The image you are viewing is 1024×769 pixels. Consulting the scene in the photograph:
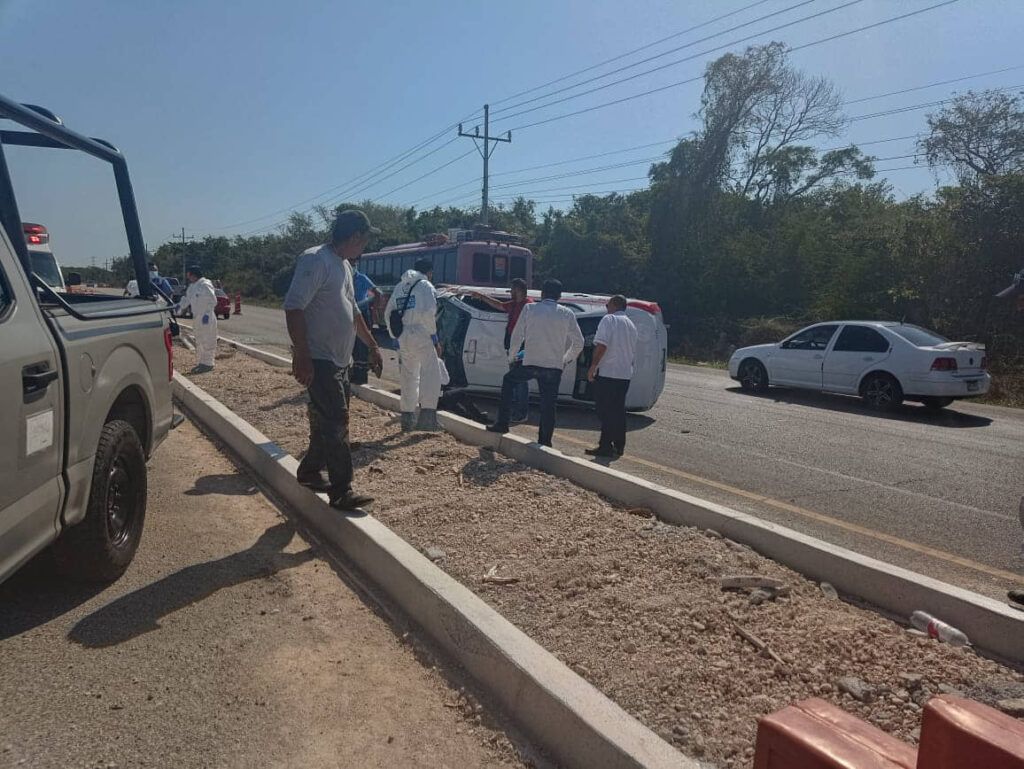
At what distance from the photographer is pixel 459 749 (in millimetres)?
2885

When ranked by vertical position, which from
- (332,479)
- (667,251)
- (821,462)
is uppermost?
(667,251)

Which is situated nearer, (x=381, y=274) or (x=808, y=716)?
(x=808, y=716)

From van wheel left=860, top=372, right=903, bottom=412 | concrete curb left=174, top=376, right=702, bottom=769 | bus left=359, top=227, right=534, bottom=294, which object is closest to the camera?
concrete curb left=174, top=376, right=702, bottom=769

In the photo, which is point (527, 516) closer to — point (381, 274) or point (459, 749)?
point (459, 749)

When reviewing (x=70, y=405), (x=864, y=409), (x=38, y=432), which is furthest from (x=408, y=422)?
(x=864, y=409)

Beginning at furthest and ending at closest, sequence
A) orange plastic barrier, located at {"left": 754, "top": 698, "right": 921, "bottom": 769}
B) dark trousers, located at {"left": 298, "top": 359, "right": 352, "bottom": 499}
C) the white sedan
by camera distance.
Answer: the white sedan, dark trousers, located at {"left": 298, "top": 359, "right": 352, "bottom": 499}, orange plastic barrier, located at {"left": 754, "top": 698, "right": 921, "bottom": 769}

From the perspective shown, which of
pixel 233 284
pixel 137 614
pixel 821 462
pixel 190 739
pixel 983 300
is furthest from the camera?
pixel 233 284

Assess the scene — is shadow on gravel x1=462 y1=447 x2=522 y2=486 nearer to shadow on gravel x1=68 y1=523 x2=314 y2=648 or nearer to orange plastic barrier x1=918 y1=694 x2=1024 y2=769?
shadow on gravel x1=68 y1=523 x2=314 y2=648

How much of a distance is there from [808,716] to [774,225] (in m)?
34.2

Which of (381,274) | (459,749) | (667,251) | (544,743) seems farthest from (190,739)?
(667,251)

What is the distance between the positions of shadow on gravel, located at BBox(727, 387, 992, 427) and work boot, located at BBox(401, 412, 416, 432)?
765 cm

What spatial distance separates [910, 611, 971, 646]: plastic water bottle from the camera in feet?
11.6

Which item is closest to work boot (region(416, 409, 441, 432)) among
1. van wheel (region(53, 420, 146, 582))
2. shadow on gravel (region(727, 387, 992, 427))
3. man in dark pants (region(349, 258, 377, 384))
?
man in dark pants (region(349, 258, 377, 384))

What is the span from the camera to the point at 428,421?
815 centimetres
